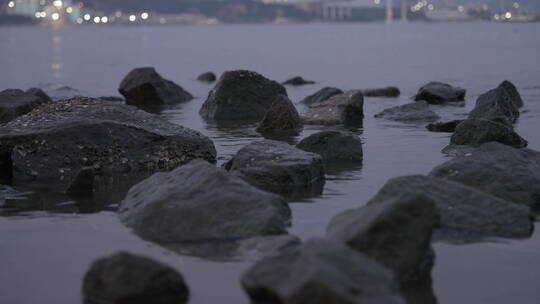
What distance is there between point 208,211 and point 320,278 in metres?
2.67

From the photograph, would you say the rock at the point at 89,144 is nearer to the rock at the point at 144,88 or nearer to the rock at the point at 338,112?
the rock at the point at 338,112

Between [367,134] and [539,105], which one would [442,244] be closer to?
[367,134]

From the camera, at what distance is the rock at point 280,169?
32.2 ft

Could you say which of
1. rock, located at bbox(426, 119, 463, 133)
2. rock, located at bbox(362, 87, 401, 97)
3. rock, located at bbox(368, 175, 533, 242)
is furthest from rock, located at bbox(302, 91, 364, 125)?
rock, located at bbox(368, 175, 533, 242)

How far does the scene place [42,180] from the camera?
10.6 meters

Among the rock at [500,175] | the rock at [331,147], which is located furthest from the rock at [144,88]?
the rock at [500,175]

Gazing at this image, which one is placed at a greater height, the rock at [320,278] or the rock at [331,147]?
the rock at [320,278]

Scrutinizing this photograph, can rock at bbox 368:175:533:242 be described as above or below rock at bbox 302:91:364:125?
above

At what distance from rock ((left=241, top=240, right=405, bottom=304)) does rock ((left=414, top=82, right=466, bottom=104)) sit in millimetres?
16332

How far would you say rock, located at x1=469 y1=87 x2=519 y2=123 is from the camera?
15484mm

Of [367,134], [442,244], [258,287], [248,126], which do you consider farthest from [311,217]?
[248,126]

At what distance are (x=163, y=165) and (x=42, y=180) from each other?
4.95 feet

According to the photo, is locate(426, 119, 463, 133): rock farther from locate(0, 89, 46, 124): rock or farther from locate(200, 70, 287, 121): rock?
locate(0, 89, 46, 124): rock

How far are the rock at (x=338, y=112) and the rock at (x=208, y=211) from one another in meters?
8.99
